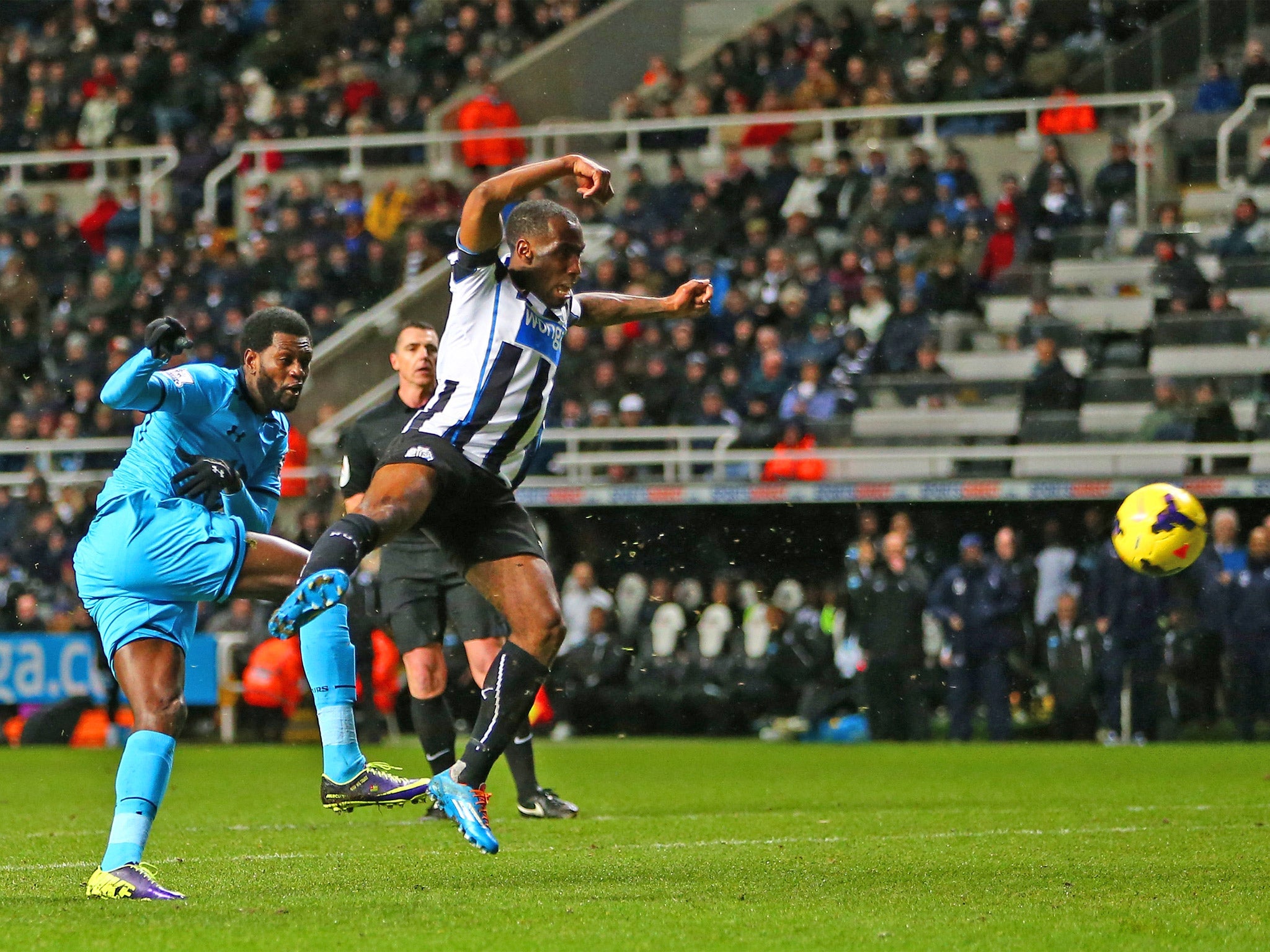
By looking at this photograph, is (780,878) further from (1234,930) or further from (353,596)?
(353,596)

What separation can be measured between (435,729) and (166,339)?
3360 millimetres

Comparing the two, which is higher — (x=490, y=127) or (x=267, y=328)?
(x=490, y=127)

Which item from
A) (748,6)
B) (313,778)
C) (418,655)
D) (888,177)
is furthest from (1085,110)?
(418,655)

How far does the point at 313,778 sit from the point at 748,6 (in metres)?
15.3

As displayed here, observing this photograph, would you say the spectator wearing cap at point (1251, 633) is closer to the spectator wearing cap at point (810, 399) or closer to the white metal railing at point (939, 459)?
the white metal railing at point (939, 459)

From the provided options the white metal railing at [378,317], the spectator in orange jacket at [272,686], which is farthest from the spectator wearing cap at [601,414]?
the spectator in orange jacket at [272,686]

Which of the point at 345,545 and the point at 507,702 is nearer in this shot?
the point at 345,545

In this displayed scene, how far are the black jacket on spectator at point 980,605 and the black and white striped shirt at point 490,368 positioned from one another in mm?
10038

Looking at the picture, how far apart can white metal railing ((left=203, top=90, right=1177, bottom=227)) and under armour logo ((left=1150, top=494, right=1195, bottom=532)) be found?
1080 centimetres

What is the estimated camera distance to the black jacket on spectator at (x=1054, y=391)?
1811 cm

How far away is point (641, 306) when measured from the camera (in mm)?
7492

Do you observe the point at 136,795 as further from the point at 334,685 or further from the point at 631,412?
the point at 631,412

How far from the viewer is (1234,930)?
5.65m

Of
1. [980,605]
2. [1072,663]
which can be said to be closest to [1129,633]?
[1072,663]
